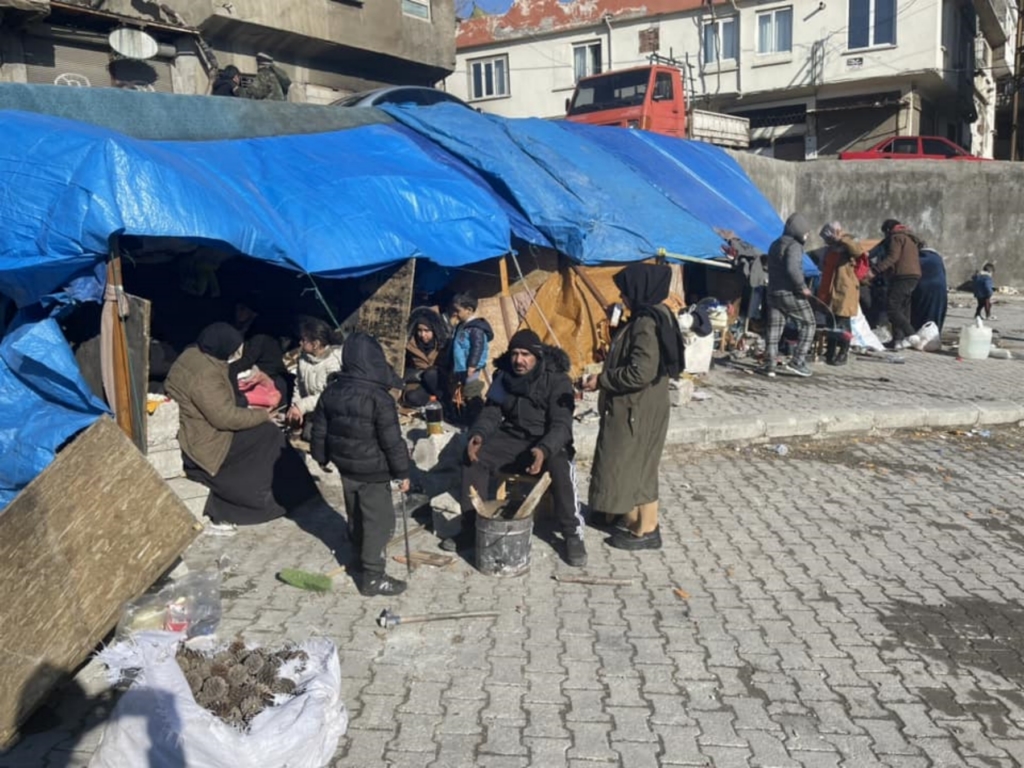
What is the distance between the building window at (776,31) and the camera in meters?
28.3

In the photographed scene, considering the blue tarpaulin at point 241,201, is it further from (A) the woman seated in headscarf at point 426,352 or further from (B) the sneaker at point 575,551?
(B) the sneaker at point 575,551

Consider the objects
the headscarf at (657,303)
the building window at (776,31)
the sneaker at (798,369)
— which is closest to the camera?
the headscarf at (657,303)

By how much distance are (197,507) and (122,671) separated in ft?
7.97

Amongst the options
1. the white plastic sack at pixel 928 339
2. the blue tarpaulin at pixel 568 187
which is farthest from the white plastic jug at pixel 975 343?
the blue tarpaulin at pixel 568 187

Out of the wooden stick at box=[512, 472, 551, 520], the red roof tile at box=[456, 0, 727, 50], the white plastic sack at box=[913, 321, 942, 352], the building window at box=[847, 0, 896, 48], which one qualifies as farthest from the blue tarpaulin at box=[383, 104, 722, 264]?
the red roof tile at box=[456, 0, 727, 50]

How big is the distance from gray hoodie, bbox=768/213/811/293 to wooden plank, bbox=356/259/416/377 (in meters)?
4.25

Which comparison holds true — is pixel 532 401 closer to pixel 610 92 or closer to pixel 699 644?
pixel 699 644

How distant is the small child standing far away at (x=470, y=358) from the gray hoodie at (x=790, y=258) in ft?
12.2

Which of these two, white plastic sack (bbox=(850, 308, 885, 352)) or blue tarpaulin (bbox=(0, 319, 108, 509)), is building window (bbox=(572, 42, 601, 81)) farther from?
blue tarpaulin (bbox=(0, 319, 108, 509))

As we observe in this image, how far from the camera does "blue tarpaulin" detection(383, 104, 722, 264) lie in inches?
352

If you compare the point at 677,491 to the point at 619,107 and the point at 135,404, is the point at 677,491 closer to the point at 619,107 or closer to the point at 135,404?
the point at 135,404

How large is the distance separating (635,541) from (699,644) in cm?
123

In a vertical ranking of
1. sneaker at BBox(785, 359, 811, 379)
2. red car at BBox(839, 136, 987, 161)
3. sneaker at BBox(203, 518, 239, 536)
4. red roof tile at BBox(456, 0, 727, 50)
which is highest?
red roof tile at BBox(456, 0, 727, 50)

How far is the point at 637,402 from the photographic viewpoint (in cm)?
541
